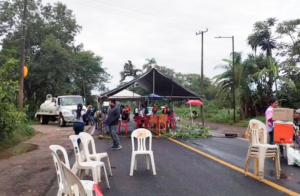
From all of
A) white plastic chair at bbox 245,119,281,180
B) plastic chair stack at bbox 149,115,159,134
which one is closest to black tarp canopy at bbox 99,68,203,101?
plastic chair stack at bbox 149,115,159,134

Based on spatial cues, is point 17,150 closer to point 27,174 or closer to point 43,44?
point 27,174

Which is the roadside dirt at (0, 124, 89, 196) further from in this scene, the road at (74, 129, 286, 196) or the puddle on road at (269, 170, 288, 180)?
the puddle on road at (269, 170, 288, 180)

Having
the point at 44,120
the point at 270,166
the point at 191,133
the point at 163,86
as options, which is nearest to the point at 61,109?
the point at 44,120

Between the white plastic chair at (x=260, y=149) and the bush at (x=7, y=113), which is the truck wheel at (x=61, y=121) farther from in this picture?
the white plastic chair at (x=260, y=149)

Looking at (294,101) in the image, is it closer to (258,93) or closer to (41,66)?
(258,93)

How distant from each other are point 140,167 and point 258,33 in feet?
88.7

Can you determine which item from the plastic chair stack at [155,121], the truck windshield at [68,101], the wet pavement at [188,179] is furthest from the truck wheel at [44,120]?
the wet pavement at [188,179]

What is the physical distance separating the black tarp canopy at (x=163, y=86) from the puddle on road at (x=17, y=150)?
545 cm

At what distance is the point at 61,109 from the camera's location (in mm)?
23172

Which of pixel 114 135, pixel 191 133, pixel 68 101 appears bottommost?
pixel 191 133

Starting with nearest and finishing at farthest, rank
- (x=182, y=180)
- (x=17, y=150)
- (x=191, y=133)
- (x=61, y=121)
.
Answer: (x=182, y=180), (x=17, y=150), (x=191, y=133), (x=61, y=121)

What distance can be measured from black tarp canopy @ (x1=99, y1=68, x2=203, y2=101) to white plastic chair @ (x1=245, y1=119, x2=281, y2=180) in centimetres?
992

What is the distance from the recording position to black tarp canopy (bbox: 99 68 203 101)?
17050 millimetres

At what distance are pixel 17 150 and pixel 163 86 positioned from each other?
9.99 m
